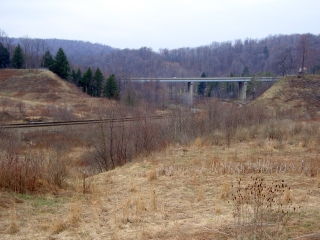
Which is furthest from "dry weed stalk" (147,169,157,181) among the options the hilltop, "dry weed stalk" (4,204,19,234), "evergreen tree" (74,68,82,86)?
"evergreen tree" (74,68,82,86)

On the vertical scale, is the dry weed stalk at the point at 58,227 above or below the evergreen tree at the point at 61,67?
below

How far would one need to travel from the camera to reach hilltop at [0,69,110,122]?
3428 cm

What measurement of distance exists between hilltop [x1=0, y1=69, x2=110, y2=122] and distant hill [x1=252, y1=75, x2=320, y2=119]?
2219 centimetres

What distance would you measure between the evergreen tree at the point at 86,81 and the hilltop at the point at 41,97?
1.92 meters

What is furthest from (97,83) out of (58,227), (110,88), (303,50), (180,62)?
(180,62)

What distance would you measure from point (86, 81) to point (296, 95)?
3379 centimetres

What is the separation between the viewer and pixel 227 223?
5.91 metres

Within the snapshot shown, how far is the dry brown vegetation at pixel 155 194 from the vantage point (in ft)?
19.0

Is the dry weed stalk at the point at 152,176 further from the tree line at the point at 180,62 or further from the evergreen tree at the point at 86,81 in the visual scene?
the evergreen tree at the point at 86,81

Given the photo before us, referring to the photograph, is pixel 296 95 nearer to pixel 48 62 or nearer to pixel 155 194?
pixel 155 194

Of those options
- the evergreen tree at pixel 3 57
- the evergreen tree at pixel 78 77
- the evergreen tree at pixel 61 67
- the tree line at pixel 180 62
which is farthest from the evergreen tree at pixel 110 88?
the evergreen tree at pixel 3 57

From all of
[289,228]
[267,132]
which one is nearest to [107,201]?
[289,228]

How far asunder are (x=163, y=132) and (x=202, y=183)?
11688mm

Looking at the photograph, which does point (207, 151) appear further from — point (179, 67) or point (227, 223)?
point (179, 67)
